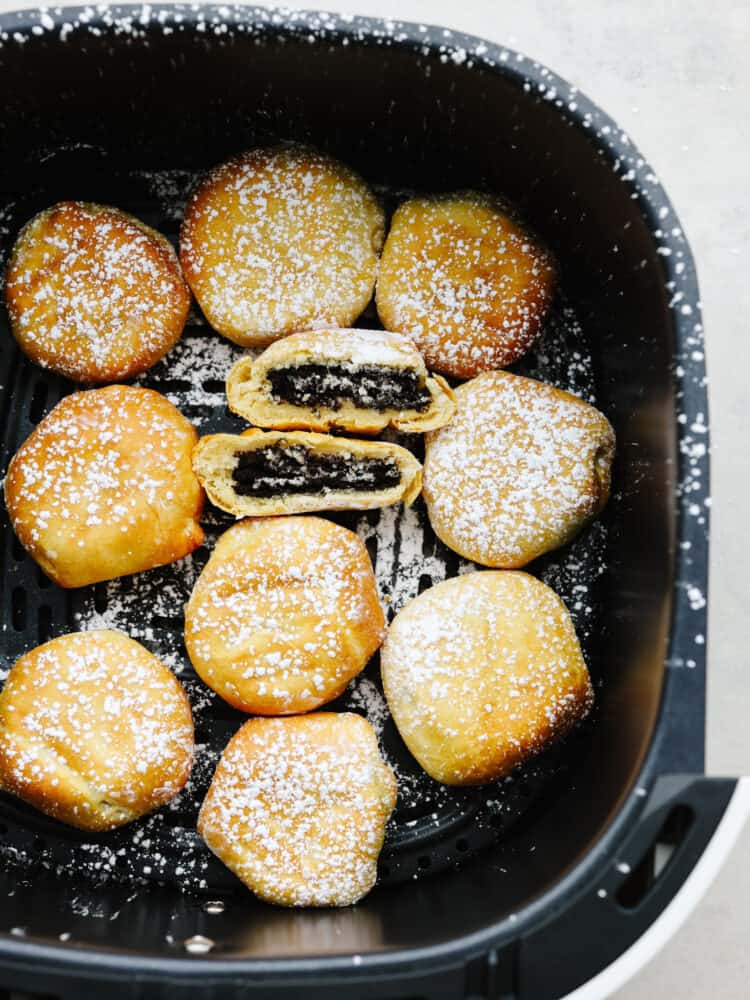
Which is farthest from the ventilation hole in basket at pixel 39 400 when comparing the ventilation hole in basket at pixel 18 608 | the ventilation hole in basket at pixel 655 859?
the ventilation hole in basket at pixel 655 859

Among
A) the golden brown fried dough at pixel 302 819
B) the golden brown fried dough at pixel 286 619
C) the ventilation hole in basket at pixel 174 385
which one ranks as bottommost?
the golden brown fried dough at pixel 302 819

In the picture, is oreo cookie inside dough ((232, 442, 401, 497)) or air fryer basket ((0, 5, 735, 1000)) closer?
air fryer basket ((0, 5, 735, 1000))

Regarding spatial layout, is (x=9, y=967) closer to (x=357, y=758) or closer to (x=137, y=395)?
(x=357, y=758)

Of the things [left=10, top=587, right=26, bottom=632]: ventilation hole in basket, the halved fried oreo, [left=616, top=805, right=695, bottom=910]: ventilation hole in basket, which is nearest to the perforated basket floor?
[left=10, top=587, right=26, bottom=632]: ventilation hole in basket

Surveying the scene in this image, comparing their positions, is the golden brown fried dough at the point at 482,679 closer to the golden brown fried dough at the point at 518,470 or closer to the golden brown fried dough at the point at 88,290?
the golden brown fried dough at the point at 518,470

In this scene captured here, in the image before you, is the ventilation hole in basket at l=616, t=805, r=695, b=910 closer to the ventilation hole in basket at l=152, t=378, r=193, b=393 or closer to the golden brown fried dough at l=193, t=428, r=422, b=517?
the golden brown fried dough at l=193, t=428, r=422, b=517

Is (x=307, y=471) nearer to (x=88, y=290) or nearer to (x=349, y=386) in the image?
(x=349, y=386)

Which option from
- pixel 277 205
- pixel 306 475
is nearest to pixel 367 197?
pixel 277 205
